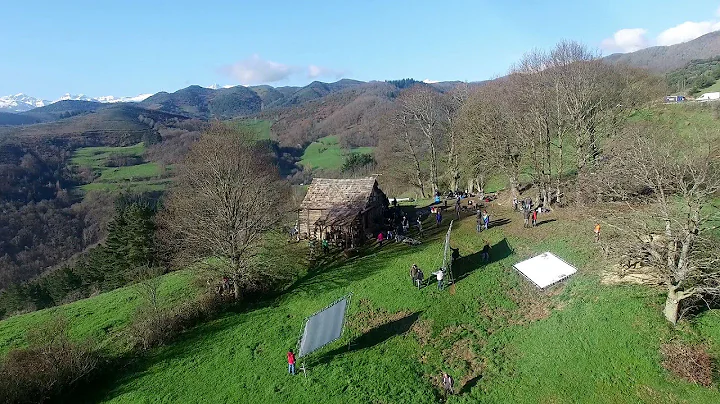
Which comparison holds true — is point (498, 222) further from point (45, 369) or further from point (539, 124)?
point (45, 369)

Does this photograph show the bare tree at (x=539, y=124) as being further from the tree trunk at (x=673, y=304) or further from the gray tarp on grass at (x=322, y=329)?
the gray tarp on grass at (x=322, y=329)

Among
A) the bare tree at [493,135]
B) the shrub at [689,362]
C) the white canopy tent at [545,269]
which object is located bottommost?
the shrub at [689,362]

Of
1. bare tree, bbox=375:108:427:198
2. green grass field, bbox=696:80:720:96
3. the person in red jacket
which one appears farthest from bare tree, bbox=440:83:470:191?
green grass field, bbox=696:80:720:96

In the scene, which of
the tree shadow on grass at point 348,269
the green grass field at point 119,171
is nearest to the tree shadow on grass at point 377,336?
the tree shadow on grass at point 348,269

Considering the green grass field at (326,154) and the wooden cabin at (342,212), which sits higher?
the wooden cabin at (342,212)

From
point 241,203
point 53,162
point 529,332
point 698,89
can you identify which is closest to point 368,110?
point 53,162
